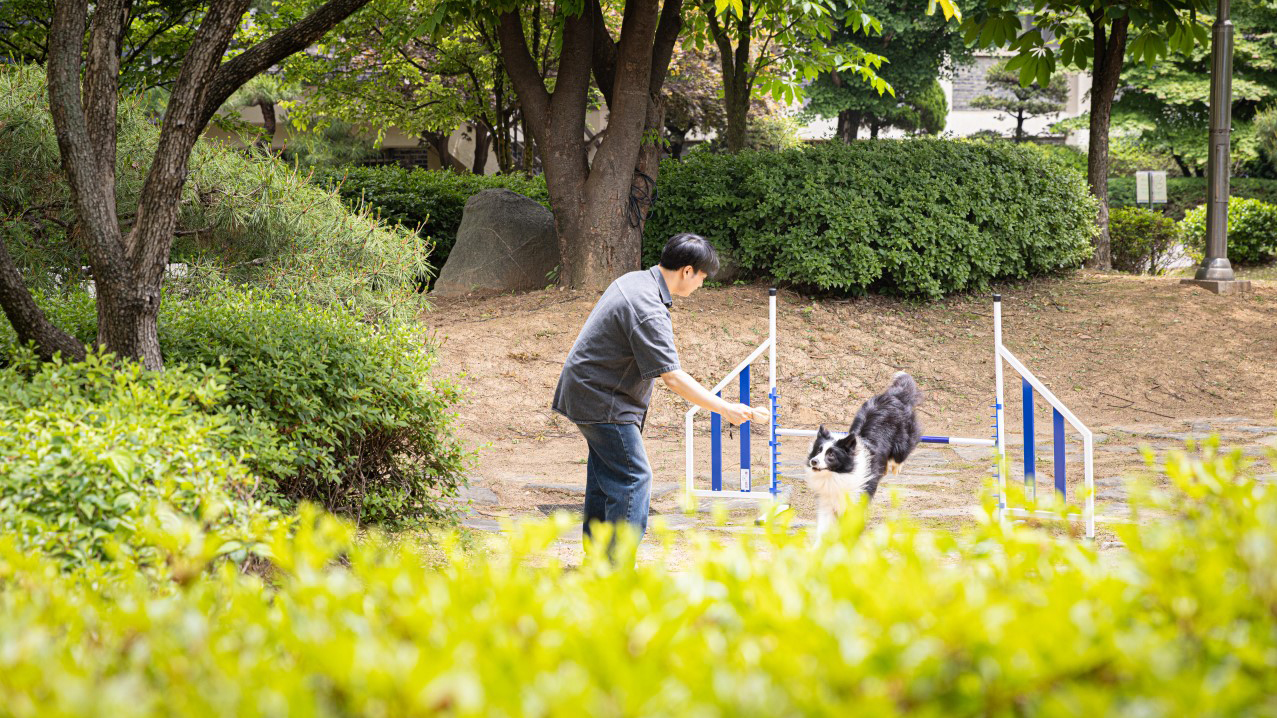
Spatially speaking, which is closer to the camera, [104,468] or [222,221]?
[104,468]

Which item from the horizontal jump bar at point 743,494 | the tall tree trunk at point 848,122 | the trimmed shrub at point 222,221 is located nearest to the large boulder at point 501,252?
the trimmed shrub at point 222,221

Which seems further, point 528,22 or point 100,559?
point 528,22

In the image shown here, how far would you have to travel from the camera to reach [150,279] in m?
4.47

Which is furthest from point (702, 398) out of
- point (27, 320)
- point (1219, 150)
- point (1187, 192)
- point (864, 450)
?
point (1187, 192)

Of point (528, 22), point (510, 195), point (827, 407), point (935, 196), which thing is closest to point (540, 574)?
point (827, 407)

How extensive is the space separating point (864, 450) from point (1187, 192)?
2279 cm

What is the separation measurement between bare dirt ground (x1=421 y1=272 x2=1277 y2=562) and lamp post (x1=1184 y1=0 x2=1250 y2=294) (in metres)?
0.32

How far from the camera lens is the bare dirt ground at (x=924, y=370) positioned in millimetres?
7680

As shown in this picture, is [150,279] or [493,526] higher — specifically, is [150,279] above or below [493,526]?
above

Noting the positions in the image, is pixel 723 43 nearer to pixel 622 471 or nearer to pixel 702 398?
pixel 702 398

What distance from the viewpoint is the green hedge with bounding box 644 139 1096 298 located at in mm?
11570

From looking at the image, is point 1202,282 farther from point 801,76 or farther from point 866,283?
point 801,76

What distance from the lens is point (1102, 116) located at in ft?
46.2

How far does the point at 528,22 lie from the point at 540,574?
660 inches
